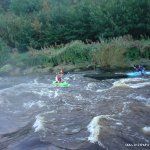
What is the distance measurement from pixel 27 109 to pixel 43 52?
1568cm

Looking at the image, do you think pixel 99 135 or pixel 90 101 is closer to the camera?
pixel 99 135

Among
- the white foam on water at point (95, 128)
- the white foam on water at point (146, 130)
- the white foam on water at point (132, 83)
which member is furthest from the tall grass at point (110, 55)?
the white foam on water at point (146, 130)

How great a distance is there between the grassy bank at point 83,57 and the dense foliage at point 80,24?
207 cm

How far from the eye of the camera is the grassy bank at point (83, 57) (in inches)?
1081

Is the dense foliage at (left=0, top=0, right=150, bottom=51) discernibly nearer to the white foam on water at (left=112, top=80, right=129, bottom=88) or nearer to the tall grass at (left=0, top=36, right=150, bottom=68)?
the tall grass at (left=0, top=36, right=150, bottom=68)

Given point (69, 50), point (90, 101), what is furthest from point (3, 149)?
point (69, 50)

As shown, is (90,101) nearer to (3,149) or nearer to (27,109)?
(27,109)

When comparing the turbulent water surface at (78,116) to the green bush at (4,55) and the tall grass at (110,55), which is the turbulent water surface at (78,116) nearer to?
the tall grass at (110,55)

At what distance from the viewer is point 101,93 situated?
60.6ft

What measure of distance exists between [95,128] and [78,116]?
196 centimetres

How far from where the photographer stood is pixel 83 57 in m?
30.2

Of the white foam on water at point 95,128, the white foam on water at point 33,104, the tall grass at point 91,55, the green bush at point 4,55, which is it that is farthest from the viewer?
the green bush at point 4,55

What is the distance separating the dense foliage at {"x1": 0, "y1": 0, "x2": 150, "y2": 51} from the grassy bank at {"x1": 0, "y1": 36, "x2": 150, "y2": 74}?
207 cm

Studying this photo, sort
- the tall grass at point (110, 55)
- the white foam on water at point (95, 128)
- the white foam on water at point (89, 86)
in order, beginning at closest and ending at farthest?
1. the white foam on water at point (95, 128)
2. the white foam on water at point (89, 86)
3. the tall grass at point (110, 55)
